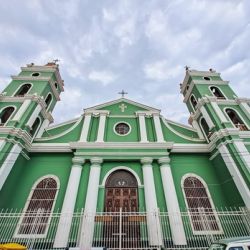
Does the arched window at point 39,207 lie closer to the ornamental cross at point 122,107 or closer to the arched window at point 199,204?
the ornamental cross at point 122,107

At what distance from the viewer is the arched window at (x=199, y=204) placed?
8688 millimetres

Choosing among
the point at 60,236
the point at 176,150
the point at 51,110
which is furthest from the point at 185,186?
the point at 51,110

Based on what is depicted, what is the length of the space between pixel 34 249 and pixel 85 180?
3.61 meters

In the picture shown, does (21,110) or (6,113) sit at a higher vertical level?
(6,113)

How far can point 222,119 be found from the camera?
11.2 meters

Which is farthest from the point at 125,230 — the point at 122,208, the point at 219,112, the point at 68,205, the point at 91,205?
the point at 219,112

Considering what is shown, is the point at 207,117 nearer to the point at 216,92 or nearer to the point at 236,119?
the point at 236,119

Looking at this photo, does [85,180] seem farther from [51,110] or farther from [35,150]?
[51,110]

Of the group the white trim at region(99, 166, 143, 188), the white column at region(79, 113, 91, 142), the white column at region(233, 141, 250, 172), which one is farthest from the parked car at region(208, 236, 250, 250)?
the white column at region(79, 113, 91, 142)

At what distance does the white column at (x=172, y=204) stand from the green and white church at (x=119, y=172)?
0.05 metres

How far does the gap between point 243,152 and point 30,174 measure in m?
Result: 12.1

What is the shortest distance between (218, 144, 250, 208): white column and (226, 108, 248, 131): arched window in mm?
2539

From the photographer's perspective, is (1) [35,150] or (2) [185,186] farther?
(1) [35,150]

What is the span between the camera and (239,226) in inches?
320
